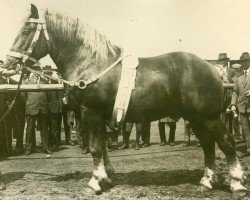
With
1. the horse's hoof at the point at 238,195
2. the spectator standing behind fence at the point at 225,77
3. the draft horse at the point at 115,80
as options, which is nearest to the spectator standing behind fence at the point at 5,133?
the draft horse at the point at 115,80

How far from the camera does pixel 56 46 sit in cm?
626

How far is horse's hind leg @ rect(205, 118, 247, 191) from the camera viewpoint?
19.4 ft

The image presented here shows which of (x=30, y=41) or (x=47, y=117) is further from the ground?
(x=30, y=41)

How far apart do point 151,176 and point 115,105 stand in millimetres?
1966

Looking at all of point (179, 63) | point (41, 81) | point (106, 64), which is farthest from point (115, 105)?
point (41, 81)

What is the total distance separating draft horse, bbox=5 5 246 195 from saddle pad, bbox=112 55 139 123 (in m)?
0.10

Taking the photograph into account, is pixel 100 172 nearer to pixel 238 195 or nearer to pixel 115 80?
pixel 115 80

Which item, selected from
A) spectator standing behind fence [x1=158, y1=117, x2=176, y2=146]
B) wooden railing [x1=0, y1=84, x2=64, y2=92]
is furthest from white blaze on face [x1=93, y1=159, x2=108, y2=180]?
spectator standing behind fence [x1=158, y1=117, x2=176, y2=146]

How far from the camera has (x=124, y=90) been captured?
19.5 feet

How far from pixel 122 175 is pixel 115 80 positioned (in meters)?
2.26

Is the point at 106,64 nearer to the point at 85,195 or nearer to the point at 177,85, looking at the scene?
the point at 177,85

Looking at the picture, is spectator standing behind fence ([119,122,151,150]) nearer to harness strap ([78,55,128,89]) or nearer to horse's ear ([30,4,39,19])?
harness strap ([78,55,128,89])

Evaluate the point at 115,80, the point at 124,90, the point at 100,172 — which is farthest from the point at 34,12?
the point at 100,172

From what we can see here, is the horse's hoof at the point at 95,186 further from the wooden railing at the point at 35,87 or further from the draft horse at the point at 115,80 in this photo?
the wooden railing at the point at 35,87
